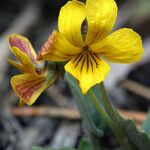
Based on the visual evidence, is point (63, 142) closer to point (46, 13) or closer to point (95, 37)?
point (95, 37)

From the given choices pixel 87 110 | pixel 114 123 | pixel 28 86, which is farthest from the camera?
pixel 87 110

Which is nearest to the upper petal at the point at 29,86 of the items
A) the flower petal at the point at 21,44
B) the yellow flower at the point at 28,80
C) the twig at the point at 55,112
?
the yellow flower at the point at 28,80

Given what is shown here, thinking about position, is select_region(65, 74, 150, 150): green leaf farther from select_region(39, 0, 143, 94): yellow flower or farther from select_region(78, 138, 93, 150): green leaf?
select_region(39, 0, 143, 94): yellow flower

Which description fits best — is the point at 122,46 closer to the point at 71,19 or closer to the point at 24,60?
the point at 71,19

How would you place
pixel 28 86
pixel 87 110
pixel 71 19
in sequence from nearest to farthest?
pixel 71 19
pixel 28 86
pixel 87 110

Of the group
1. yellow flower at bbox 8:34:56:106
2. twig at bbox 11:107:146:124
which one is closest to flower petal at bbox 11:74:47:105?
yellow flower at bbox 8:34:56:106

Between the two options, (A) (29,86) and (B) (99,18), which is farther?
(A) (29,86)

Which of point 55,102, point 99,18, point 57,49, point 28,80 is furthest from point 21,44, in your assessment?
point 55,102
